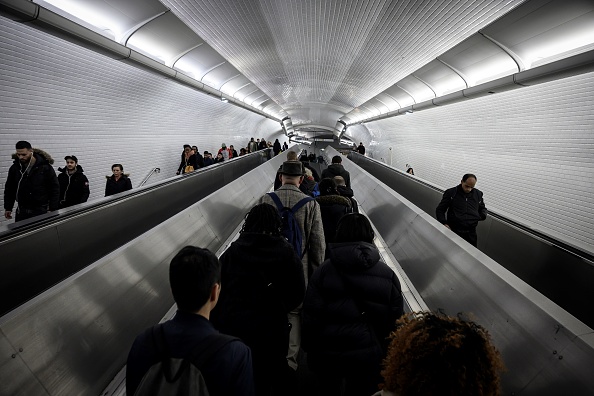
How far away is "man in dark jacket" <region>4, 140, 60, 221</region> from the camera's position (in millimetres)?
4496

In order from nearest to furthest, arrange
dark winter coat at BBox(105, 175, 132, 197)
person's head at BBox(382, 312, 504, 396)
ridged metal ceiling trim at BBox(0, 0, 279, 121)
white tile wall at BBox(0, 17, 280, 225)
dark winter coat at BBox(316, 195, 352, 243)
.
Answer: person's head at BBox(382, 312, 504, 396) → dark winter coat at BBox(316, 195, 352, 243) → ridged metal ceiling trim at BBox(0, 0, 279, 121) → white tile wall at BBox(0, 17, 280, 225) → dark winter coat at BBox(105, 175, 132, 197)

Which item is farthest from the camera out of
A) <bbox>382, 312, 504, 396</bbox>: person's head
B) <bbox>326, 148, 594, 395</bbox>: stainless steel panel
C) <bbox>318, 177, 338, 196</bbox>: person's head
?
<bbox>318, 177, 338, 196</bbox>: person's head

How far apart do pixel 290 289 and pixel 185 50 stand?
885cm

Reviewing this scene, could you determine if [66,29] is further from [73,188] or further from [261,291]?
Result: [261,291]

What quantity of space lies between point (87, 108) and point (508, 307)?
9.14m

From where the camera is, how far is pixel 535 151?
23.5ft

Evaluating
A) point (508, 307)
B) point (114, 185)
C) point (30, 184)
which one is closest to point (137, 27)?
point (114, 185)

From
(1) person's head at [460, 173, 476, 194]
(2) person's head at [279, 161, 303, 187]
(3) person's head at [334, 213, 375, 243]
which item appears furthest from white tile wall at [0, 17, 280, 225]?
(1) person's head at [460, 173, 476, 194]

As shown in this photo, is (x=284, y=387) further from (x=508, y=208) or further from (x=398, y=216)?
(x=508, y=208)

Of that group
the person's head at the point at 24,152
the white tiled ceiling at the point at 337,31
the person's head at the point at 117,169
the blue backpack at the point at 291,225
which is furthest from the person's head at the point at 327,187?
the person's head at the point at 117,169

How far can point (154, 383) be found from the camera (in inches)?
40.9

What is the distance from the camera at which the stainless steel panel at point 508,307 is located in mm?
1390

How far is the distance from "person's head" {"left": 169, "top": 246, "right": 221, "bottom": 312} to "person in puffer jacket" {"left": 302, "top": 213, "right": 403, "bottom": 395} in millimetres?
804

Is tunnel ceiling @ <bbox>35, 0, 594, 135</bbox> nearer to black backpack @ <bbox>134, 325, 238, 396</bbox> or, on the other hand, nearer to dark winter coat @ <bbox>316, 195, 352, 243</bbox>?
dark winter coat @ <bbox>316, 195, 352, 243</bbox>
